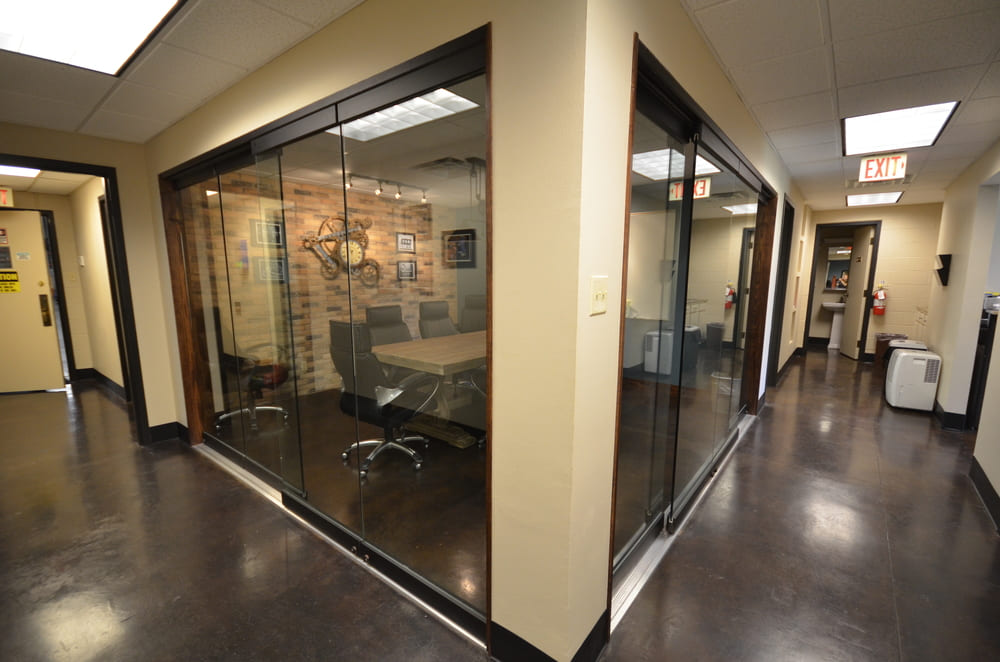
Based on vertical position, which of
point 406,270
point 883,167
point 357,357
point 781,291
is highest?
point 883,167

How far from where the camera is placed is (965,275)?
162 inches

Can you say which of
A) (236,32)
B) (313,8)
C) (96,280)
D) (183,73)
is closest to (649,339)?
(313,8)

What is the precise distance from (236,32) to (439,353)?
187 centimetres

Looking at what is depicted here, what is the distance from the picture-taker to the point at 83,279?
5.84 metres

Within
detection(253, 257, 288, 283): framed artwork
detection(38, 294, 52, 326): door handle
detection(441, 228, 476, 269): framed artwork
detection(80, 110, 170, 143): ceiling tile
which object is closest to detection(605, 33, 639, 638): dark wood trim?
detection(441, 228, 476, 269): framed artwork

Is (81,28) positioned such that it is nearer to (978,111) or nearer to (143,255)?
(143,255)

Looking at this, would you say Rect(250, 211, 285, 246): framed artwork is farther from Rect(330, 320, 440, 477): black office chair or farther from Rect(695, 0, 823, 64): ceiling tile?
Rect(695, 0, 823, 64): ceiling tile

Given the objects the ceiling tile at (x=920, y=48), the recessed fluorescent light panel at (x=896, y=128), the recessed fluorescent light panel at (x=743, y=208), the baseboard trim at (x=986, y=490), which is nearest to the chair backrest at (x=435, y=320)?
the recessed fluorescent light panel at (x=743, y=208)

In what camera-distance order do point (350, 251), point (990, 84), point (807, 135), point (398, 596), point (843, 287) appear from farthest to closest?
point (843, 287) < point (807, 135) < point (990, 84) < point (350, 251) < point (398, 596)

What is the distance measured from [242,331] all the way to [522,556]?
2769 mm

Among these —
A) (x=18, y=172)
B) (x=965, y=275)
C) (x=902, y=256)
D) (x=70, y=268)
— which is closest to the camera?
(x=965, y=275)

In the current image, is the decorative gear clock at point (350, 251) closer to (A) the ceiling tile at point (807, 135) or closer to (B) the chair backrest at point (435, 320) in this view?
(B) the chair backrest at point (435, 320)

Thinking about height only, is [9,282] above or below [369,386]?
above

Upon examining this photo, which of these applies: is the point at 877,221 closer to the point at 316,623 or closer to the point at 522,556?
the point at 522,556
